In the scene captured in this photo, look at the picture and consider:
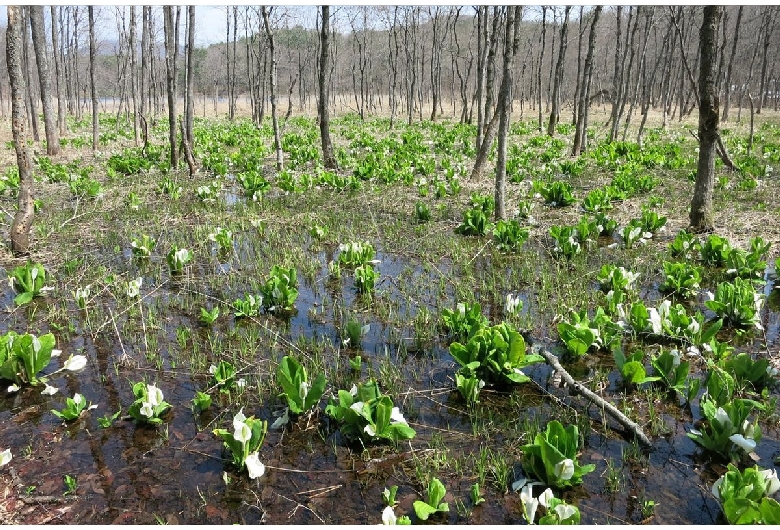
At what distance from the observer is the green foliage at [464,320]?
405 cm

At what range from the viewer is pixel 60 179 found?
1120 cm

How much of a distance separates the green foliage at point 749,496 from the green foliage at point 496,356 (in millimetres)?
1284

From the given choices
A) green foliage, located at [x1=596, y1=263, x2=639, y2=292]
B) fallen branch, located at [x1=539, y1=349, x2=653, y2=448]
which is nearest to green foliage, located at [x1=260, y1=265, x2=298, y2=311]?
fallen branch, located at [x1=539, y1=349, x2=653, y2=448]

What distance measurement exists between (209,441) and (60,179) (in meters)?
10.3

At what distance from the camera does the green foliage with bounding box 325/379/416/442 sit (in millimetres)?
2932

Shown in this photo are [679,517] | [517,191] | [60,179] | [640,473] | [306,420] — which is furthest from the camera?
[60,179]

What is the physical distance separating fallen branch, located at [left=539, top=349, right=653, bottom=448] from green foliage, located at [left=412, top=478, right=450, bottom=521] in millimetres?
1165

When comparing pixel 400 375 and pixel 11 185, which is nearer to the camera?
pixel 400 375

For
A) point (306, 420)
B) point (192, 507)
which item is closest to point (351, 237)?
point (306, 420)

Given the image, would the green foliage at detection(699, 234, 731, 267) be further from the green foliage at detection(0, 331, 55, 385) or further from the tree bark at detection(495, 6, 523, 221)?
the green foliage at detection(0, 331, 55, 385)

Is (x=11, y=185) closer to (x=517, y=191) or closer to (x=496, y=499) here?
(x=517, y=191)

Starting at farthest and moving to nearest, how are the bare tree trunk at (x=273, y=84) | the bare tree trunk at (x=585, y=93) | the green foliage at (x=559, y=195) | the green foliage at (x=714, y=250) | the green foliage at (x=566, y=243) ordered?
the bare tree trunk at (x=585, y=93), the bare tree trunk at (x=273, y=84), the green foliage at (x=559, y=195), the green foliage at (x=566, y=243), the green foliage at (x=714, y=250)

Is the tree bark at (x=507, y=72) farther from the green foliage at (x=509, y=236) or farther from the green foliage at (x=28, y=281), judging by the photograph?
the green foliage at (x=28, y=281)


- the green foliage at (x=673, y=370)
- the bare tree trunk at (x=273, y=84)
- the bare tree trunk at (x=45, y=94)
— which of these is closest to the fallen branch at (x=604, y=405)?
the green foliage at (x=673, y=370)
